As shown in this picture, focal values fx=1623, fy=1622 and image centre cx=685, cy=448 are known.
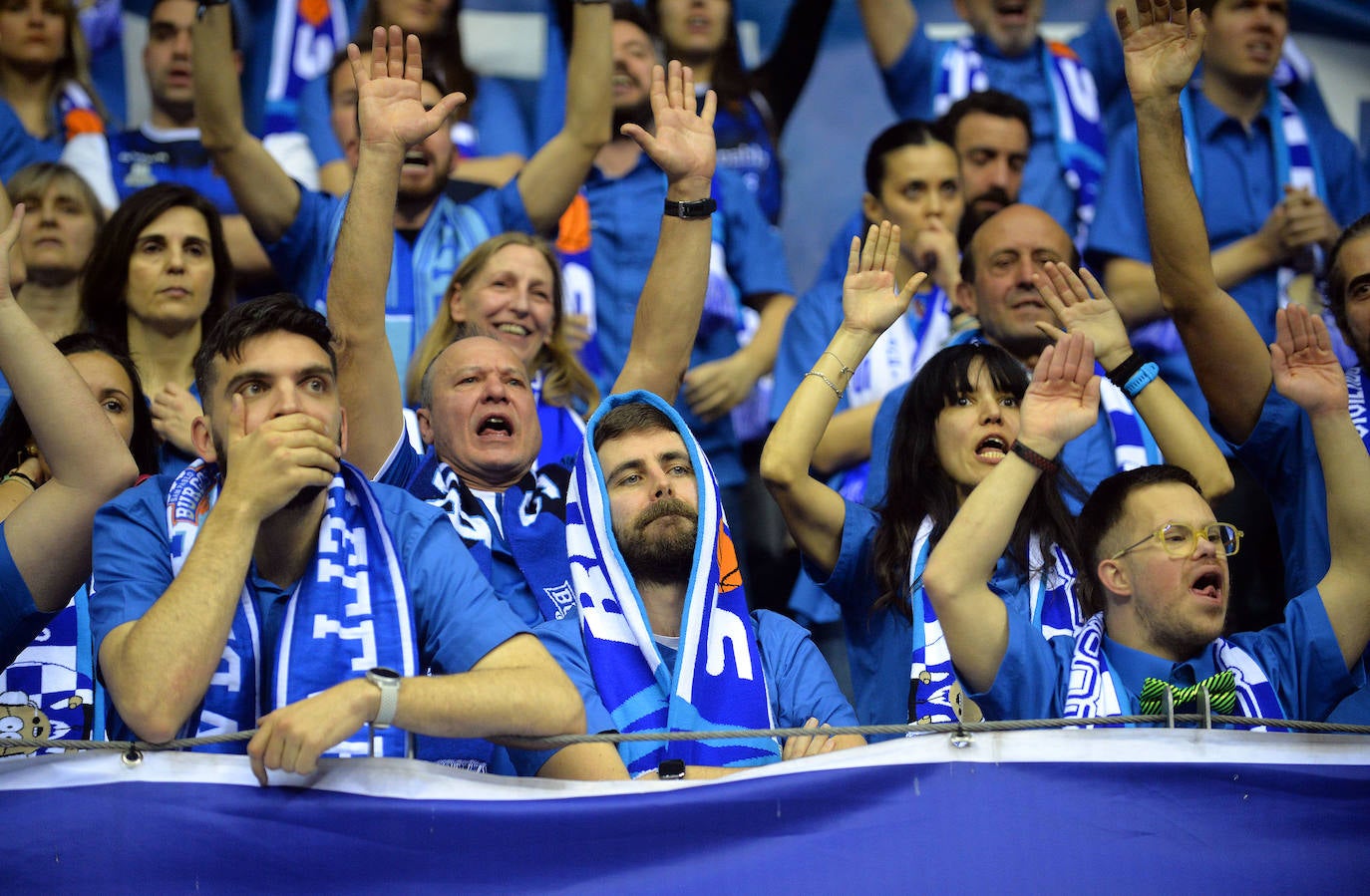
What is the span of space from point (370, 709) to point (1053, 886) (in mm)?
1071

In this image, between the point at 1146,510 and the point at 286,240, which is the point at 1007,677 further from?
the point at 286,240

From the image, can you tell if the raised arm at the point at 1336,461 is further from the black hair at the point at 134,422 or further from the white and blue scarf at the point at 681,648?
the black hair at the point at 134,422

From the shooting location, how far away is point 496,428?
384 centimetres

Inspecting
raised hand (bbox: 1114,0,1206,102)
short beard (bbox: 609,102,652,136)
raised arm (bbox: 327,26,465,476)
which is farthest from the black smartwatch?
short beard (bbox: 609,102,652,136)

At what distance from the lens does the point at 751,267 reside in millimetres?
5402

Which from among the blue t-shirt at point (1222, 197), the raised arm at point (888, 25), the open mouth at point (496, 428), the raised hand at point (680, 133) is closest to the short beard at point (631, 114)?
the raised arm at point (888, 25)

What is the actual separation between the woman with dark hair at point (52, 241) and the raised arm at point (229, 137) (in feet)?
1.64

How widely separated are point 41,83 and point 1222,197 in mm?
3978

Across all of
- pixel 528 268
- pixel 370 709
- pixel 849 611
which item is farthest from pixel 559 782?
pixel 528 268

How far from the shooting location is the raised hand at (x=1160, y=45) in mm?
3709

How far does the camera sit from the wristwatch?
249cm

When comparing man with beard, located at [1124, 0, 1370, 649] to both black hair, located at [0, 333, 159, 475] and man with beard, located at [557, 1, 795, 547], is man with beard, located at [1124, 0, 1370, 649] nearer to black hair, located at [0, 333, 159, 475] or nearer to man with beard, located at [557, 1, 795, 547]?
man with beard, located at [557, 1, 795, 547]

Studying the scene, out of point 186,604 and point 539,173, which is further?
point 539,173

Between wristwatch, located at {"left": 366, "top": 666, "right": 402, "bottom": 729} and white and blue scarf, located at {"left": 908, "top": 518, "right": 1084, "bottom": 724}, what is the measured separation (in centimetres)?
121
